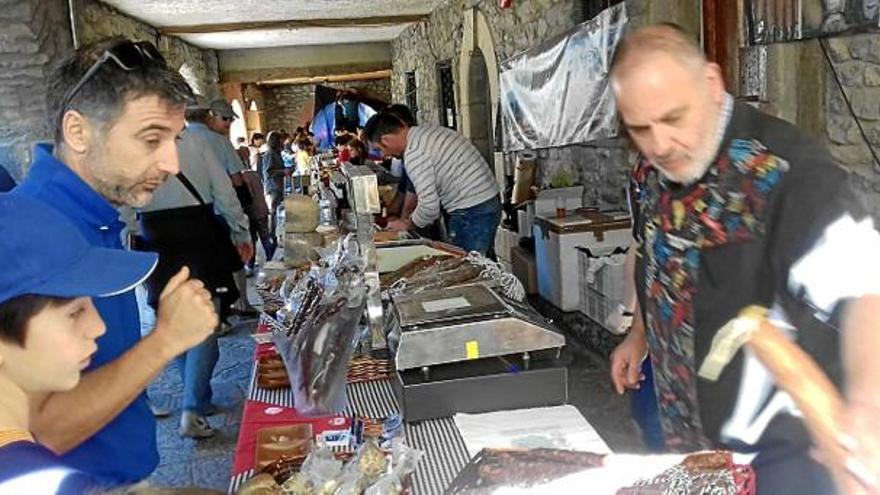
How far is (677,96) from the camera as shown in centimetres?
161

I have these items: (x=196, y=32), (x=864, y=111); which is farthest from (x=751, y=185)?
(x=196, y=32)

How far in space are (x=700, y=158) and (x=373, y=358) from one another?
3.36ft

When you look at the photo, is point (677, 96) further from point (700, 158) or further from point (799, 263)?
point (799, 263)

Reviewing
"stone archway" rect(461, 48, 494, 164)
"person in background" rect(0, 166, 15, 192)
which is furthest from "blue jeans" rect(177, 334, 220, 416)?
"stone archway" rect(461, 48, 494, 164)

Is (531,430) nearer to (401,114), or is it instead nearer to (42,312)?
(42,312)

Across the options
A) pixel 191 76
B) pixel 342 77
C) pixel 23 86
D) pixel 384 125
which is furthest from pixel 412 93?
pixel 384 125

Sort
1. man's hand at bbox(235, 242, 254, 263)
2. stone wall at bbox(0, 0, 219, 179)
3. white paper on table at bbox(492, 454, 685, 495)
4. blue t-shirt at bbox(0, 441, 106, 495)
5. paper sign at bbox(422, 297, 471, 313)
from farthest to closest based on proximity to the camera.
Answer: stone wall at bbox(0, 0, 219, 179)
man's hand at bbox(235, 242, 254, 263)
paper sign at bbox(422, 297, 471, 313)
white paper on table at bbox(492, 454, 685, 495)
blue t-shirt at bbox(0, 441, 106, 495)

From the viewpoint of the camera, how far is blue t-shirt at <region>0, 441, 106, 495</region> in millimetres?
923

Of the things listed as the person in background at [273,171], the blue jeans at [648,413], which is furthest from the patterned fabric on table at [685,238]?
the person in background at [273,171]

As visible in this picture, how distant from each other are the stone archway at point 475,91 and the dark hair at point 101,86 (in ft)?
22.6

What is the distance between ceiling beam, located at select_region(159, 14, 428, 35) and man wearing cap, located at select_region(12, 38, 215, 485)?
9.39m

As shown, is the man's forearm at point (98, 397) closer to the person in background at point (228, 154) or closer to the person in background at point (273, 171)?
the person in background at point (228, 154)

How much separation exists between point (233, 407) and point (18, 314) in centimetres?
347

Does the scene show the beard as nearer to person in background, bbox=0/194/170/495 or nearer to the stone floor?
person in background, bbox=0/194/170/495
